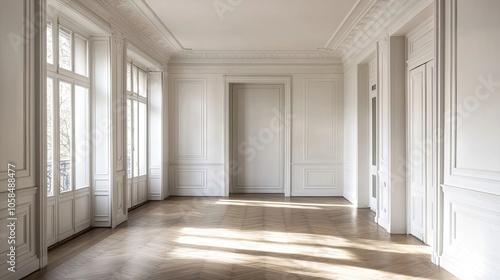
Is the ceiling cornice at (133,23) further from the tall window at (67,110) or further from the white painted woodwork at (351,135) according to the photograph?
the white painted woodwork at (351,135)

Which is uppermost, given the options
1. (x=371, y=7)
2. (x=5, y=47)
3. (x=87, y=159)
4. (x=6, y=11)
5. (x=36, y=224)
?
(x=371, y=7)

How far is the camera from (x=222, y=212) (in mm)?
7570

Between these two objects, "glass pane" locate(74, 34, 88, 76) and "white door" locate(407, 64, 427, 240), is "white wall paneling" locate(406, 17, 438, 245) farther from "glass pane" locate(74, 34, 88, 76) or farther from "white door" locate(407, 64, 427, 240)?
"glass pane" locate(74, 34, 88, 76)

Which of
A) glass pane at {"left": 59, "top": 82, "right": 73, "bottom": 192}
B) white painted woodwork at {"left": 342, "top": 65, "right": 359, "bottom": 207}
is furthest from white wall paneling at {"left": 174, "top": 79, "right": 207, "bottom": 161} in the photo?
glass pane at {"left": 59, "top": 82, "right": 73, "bottom": 192}

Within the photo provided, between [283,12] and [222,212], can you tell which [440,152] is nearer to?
[283,12]

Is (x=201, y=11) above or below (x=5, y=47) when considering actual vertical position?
above

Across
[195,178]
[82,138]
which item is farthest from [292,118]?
[82,138]

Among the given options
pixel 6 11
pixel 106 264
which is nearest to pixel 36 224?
pixel 106 264

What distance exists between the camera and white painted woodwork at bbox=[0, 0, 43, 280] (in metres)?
3.61

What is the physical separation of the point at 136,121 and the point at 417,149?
220 inches

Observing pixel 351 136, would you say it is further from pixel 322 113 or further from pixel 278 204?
pixel 278 204

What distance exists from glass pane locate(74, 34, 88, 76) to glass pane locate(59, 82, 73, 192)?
1.46ft

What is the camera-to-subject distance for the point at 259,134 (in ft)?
33.8

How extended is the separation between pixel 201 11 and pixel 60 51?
225cm
